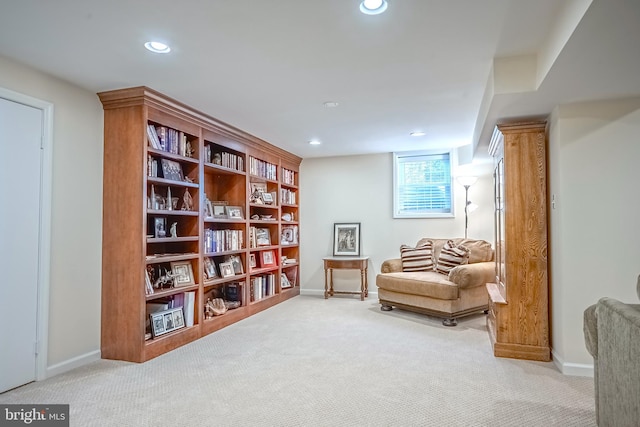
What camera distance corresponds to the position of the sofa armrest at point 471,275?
4086 mm

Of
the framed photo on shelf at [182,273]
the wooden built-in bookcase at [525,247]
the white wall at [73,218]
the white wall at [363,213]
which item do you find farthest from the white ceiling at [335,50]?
the white wall at [363,213]

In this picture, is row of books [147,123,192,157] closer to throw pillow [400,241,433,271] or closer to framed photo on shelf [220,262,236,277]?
framed photo on shelf [220,262,236,277]

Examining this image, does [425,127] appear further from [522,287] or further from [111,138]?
[111,138]

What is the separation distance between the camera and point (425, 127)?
4.28m

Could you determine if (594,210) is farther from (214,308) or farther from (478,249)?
(214,308)

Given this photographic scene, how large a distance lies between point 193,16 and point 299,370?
240 cm

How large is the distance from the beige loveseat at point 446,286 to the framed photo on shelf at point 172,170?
2.67m

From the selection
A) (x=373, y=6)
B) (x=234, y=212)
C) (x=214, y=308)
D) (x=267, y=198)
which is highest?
(x=373, y=6)

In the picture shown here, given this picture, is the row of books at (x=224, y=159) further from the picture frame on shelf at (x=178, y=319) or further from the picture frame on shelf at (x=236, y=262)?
the picture frame on shelf at (x=178, y=319)

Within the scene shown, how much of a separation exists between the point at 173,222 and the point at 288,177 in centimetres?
240

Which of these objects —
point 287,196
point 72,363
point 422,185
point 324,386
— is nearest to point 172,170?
point 72,363

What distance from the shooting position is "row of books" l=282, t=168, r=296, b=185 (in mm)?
5741

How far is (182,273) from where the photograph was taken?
3594 mm

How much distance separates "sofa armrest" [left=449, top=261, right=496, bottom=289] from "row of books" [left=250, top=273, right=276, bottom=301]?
2.34 m
